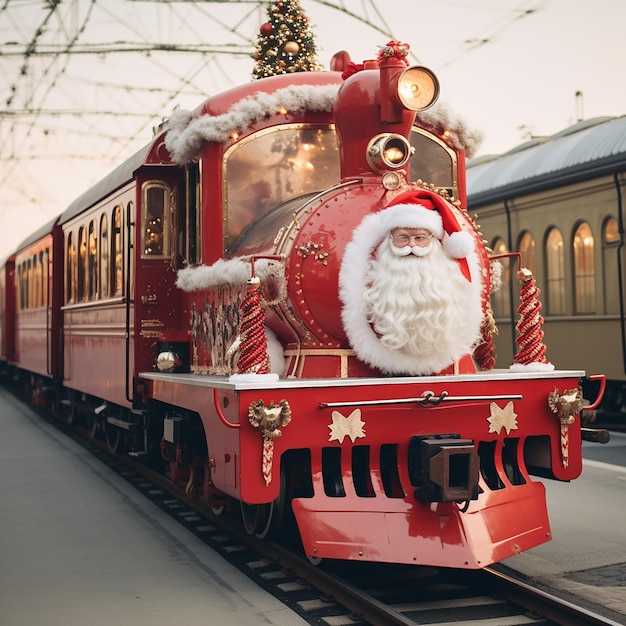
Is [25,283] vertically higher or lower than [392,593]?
higher

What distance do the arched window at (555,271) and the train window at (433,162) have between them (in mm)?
8742

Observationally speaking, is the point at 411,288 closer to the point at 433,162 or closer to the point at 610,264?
the point at 433,162

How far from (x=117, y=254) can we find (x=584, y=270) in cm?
832

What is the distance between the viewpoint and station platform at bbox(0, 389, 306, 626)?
5.77m

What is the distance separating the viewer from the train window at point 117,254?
9.46 meters

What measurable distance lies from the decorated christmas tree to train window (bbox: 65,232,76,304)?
4117mm

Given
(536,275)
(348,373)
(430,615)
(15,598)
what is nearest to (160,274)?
(348,373)

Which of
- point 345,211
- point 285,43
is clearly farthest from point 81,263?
point 345,211

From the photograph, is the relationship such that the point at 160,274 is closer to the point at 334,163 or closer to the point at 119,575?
the point at 334,163

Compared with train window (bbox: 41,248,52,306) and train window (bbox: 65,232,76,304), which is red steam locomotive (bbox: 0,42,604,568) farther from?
train window (bbox: 41,248,52,306)

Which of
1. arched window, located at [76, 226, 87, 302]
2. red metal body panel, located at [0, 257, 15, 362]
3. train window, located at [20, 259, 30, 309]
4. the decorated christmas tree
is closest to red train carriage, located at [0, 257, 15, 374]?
red metal body panel, located at [0, 257, 15, 362]

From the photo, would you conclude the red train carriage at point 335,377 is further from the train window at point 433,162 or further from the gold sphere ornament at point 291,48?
the gold sphere ornament at point 291,48

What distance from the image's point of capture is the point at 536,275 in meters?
16.6

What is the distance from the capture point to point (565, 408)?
659 centimetres
